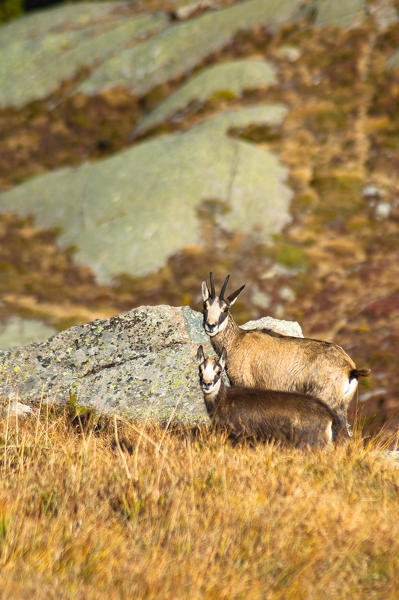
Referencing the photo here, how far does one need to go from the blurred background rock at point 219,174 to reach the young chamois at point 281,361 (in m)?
18.1

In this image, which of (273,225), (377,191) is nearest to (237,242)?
(273,225)

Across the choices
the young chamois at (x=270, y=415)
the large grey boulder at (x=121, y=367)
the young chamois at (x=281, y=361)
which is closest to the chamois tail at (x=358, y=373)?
the young chamois at (x=281, y=361)

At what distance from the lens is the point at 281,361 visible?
49.9ft

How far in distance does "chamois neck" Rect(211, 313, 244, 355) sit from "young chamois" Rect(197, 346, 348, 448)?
216 cm

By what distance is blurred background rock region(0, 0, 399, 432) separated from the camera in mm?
53531

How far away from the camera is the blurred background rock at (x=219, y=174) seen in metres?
53.5

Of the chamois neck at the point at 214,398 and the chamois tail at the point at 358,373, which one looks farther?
the chamois tail at the point at 358,373

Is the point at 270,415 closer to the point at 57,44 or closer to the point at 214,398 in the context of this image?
the point at 214,398

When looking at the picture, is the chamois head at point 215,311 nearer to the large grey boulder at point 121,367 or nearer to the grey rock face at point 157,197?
the large grey boulder at point 121,367

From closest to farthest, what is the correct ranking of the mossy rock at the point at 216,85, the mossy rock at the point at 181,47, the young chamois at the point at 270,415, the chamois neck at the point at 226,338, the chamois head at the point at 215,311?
the young chamois at the point at 270,415, the chamois head at the point at 215,311, the chamois neck at the point at 226,338, the mossy rock at the point at 216,85, the mossy rock at the point at 181,47

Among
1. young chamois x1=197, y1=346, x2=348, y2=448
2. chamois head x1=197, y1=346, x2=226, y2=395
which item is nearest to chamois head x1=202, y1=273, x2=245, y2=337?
chamois head x1=197, y1=346, x2=226, y2=395

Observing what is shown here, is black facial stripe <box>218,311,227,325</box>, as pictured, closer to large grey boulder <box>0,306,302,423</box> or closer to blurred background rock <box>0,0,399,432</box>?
large grey boulder <box>0,306,302,423</box>

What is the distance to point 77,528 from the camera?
7.77 m

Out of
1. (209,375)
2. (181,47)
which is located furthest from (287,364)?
(181,47)
